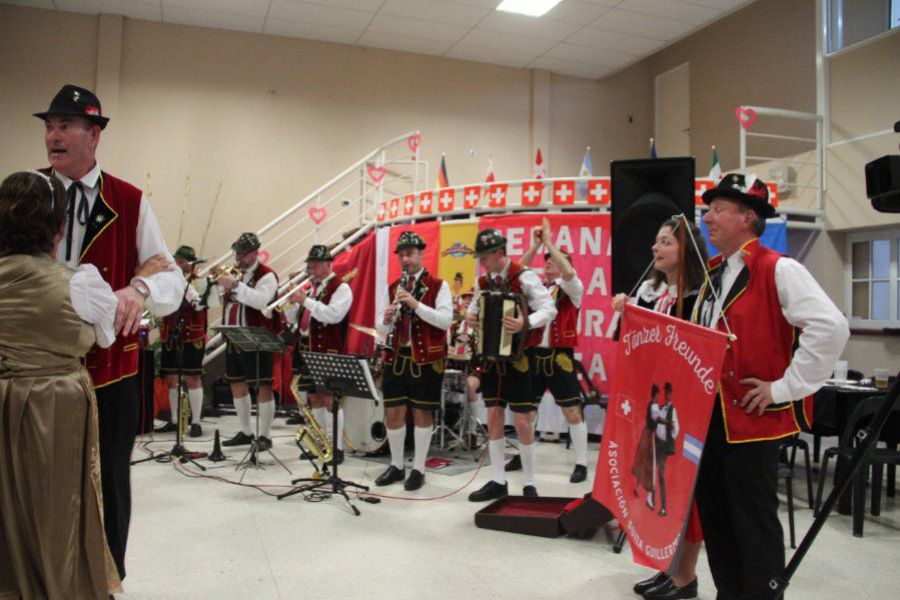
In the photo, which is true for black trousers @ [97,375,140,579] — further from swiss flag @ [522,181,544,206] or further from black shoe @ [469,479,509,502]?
swiss flag @ [522,181,544,206]

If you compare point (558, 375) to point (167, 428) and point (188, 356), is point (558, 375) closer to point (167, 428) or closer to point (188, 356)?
point (188, 356)

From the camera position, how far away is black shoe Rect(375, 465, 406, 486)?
524 cm

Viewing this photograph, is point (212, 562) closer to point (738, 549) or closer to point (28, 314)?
point (28, 314)

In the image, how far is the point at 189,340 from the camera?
696 cm

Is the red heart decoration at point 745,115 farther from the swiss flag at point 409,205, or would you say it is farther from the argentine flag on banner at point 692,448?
the argentine flag on banner at point 692,448

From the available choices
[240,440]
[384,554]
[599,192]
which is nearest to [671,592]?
[384,554]

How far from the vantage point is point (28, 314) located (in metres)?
1.92

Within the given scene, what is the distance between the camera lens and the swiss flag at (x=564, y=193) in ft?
24.8

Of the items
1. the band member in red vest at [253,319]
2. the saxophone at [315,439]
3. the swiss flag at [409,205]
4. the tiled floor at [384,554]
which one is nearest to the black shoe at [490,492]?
the tiled floor at [384,554]

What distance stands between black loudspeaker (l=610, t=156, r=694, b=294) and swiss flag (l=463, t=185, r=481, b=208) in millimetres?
4481

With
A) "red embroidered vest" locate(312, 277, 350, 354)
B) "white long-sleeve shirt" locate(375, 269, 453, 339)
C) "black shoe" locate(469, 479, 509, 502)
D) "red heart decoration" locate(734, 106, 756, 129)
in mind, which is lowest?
"black shoe" locate(469, 479, 509, 502)

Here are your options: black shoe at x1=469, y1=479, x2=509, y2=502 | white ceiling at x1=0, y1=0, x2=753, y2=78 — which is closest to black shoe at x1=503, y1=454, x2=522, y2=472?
black shoe at x1=469, y1=479, x2=509, y2=502

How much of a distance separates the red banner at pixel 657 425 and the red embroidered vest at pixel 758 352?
116 mm

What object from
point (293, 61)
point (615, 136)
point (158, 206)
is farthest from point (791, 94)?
point (158, 206)
